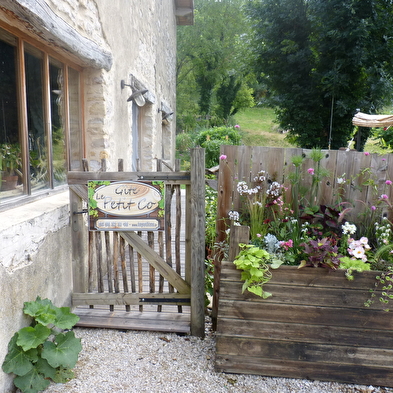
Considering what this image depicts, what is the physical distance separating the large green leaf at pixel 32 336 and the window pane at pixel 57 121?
5.26 feet

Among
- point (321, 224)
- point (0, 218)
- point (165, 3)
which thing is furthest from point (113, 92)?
point (165, 3)

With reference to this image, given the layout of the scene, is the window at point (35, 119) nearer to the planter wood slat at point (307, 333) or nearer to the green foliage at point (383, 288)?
the planter wood slat at point (307, 333)

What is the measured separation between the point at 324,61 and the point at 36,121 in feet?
33.7

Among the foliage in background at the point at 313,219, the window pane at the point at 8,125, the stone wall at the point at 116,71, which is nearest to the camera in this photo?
the foliage in background at the point at 313,219

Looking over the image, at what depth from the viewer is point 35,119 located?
2.95 meters

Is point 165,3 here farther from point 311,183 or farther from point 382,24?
point 311,183

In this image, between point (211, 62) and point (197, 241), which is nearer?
point (197, 241)

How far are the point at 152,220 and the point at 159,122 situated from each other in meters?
5.75

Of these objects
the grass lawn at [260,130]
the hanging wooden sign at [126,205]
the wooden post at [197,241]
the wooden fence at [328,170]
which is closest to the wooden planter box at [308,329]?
the wooden post at [197,241]

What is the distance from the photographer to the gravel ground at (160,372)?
2.15m

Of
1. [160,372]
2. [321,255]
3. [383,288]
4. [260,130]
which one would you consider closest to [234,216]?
[321,255]

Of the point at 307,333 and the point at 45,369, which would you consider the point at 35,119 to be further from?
the point at 307,333

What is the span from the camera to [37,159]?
9.84ft

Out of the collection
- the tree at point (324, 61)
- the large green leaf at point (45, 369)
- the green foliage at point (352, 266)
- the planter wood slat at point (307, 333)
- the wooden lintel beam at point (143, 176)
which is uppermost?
the tree at point (324, 61)
